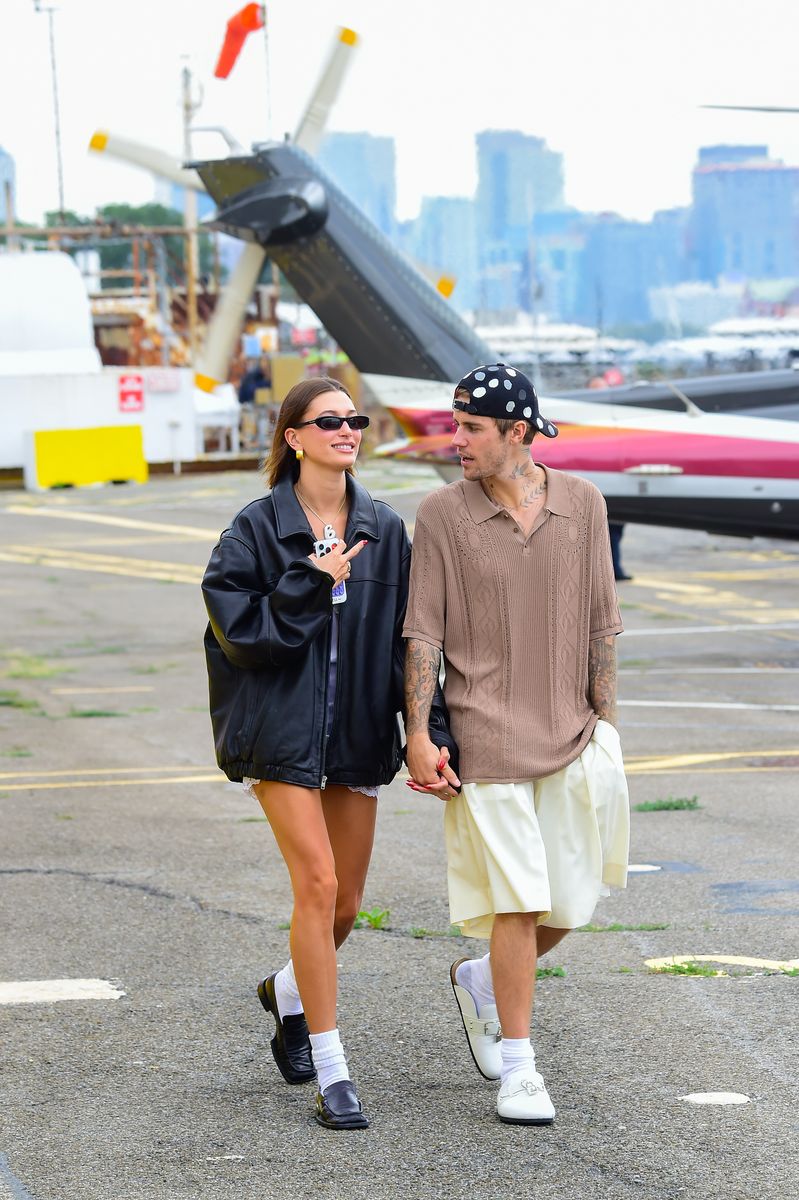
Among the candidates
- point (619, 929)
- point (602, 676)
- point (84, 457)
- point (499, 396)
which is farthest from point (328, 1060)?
point (84, 457)

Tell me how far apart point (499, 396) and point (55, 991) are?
275 cm

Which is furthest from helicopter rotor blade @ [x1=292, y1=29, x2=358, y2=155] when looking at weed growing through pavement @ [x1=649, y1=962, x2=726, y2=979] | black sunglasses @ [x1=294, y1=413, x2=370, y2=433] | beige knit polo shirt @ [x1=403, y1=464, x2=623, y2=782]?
beige knit polo shirt @ [x1=403, y1=464, x2=623, y2=782]

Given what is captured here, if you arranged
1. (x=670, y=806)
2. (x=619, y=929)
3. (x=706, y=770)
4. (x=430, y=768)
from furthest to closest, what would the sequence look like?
(x=706, y=770)
(x=670, y=806)
(x=619, y=929)
(x=430, y=768)

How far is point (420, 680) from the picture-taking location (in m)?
4.75

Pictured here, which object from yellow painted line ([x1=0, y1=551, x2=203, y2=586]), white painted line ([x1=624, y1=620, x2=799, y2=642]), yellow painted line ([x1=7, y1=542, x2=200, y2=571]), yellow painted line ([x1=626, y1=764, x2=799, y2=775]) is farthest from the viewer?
yellow painted line ([x1=7, y1=542, x2=200, y2=571])

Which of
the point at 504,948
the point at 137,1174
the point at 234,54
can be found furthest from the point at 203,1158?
the point at 234,54

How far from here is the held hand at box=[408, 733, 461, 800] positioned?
15.2ft

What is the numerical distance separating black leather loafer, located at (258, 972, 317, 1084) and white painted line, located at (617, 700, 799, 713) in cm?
813

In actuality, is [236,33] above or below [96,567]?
above

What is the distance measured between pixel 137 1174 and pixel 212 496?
99.9 ft

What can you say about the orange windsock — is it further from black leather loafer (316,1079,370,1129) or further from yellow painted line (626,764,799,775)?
black leather loafer (316,1079,370,1129)

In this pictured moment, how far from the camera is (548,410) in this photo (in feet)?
63.4

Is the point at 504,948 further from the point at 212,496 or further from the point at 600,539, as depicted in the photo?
the point at 212,496

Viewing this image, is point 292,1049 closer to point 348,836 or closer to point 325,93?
point 348,836
